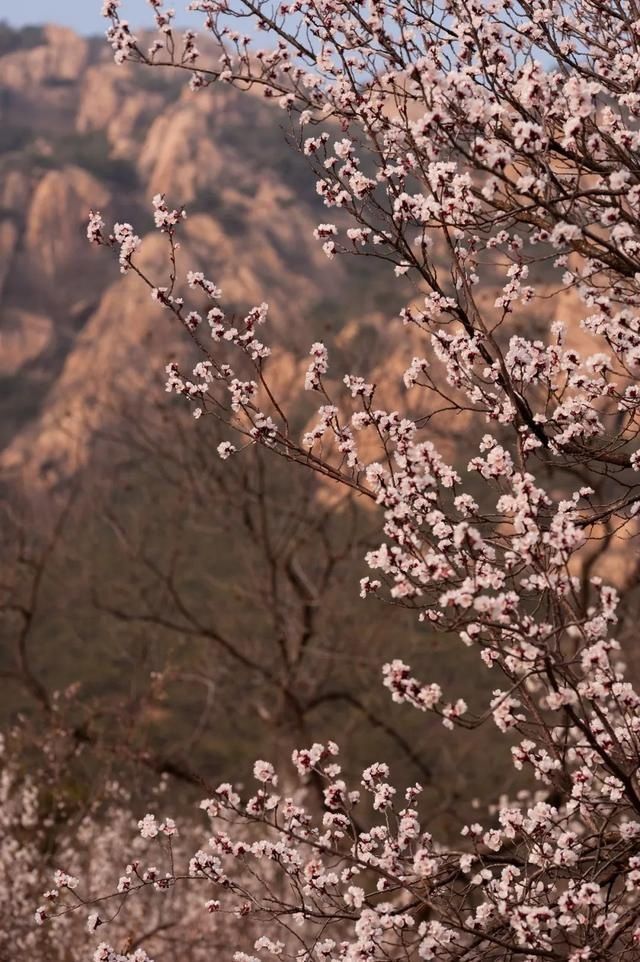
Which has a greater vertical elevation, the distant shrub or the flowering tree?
the distant shrub

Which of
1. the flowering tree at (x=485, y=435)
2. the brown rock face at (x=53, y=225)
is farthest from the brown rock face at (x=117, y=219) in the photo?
the flowering tree at (x=485, y=435)

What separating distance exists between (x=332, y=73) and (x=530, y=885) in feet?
12.4

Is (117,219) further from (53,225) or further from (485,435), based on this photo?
(485,435)

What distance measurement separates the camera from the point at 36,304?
9081 centimetres

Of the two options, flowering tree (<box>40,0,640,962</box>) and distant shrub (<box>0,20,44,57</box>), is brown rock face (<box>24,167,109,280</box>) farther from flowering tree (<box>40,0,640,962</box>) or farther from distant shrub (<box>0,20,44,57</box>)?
flowering tree (<box>40,0,640,962</box>)

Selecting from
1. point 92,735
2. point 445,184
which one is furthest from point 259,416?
point 92,735

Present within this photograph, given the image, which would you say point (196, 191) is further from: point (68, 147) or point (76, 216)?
point (68, 147)

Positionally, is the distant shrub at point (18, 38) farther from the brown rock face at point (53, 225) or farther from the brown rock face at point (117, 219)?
the brown rock face at point (53, 225)

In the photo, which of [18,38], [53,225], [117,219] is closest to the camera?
[117,219]

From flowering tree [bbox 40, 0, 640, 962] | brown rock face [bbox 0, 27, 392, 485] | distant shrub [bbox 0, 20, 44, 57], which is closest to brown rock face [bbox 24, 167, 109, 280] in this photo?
brown rock face [bbox 0, 27, 392, 485]

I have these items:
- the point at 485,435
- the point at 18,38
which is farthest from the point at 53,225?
the point at 485,435

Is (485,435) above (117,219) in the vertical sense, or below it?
below

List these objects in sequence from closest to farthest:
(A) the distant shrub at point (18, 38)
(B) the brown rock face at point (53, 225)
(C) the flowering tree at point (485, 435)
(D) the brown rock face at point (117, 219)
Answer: (C) the flowering tree at point (485, 435) < (D) the brown rock face at point (117, 219) < (B) the brown rock face at point (53, 225) < (A) the distant shrub at point (18, 38)

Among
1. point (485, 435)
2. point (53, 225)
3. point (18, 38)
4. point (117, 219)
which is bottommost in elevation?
point (485, 435)
